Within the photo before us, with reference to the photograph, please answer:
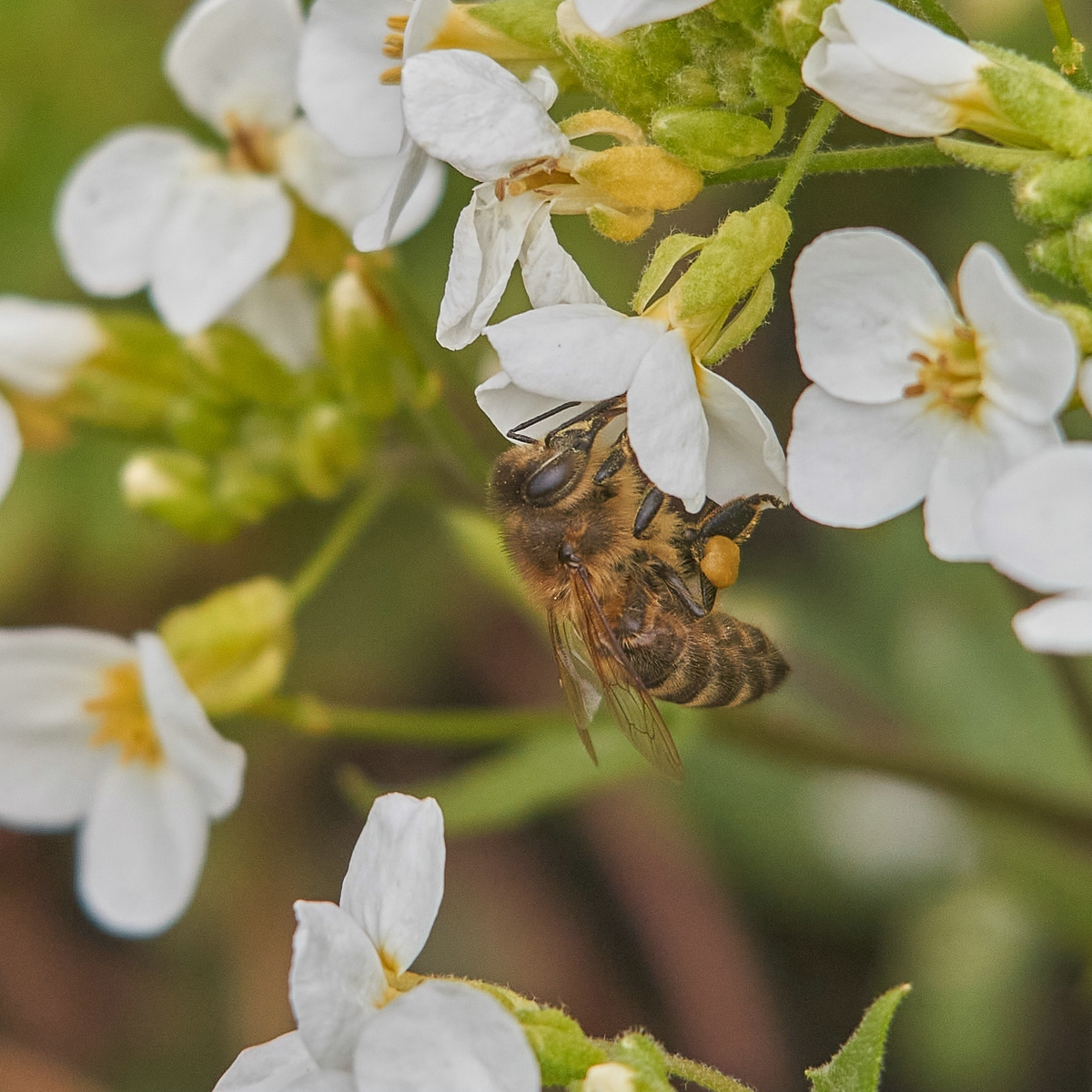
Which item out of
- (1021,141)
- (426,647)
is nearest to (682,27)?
(1021,141)

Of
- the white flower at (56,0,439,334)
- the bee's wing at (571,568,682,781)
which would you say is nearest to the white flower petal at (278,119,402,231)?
the white flower at (56,0,439,334)

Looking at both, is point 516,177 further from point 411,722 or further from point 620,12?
point 411,722

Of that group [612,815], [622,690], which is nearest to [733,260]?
[622,690]

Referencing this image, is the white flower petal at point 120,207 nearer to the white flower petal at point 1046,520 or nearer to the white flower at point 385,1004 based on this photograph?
the white flower at point 385,1004

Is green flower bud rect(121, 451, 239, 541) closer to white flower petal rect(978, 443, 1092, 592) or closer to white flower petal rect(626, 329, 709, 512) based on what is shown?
white flower petal rect(626, 329, 709, 512)

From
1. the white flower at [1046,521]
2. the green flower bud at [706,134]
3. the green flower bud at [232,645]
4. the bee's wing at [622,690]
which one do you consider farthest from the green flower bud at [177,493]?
the white flower at [1046,521]

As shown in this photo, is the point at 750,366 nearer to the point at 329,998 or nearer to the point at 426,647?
the point at 426,647
